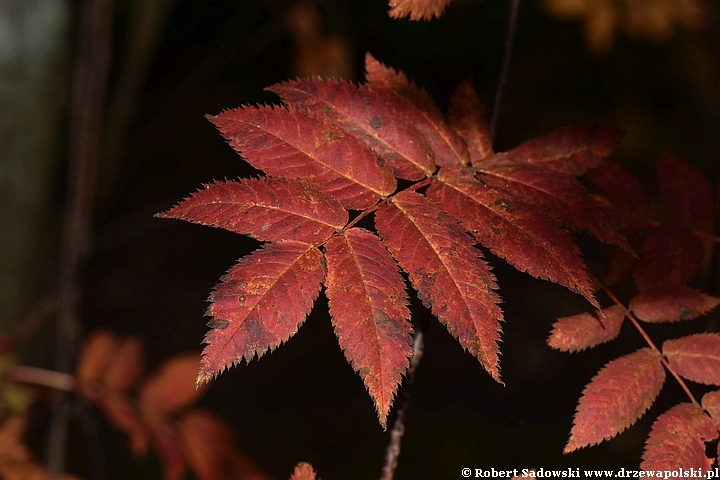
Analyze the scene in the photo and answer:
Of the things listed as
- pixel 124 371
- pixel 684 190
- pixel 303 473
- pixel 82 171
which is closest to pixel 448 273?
pixel 303 473

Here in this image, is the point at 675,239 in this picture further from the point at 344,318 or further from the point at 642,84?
the point at 642,84

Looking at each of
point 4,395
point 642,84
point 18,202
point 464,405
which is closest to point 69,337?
point 4,395

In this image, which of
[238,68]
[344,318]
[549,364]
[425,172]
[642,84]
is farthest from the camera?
[238,68]

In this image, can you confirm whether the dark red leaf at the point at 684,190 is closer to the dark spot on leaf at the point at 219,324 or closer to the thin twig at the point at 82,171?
the dark spot on leaf at the point at 219,324

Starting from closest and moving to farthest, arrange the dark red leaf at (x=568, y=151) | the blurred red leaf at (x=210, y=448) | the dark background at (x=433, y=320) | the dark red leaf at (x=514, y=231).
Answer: the dark red leaf at (x=514, y=231) → the dark red leaf at (x=568, y=151) → the blurred red leaf at (x=210, y=448) → the dark background at (x=433, y=320)

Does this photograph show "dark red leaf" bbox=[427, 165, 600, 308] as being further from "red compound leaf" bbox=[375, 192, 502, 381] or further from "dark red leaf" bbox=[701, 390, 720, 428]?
"dark red leaf" bbox=[701, 390, 720, 428]

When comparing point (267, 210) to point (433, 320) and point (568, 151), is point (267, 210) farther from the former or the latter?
point (433, 320)

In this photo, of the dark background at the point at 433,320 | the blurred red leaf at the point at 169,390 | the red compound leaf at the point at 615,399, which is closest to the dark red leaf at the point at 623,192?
the red compound leaf at the point at 615,399
